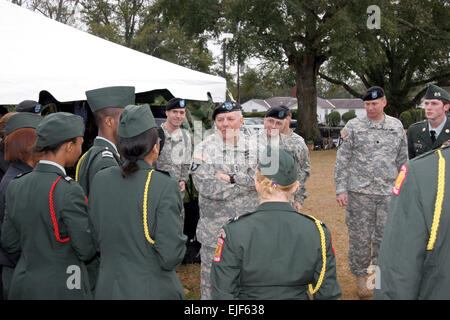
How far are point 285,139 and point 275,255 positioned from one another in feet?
9.28

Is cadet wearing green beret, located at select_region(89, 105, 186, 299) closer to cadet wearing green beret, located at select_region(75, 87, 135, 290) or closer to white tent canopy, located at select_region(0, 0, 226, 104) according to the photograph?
cadet wearing green beret, located at select_region(75, 87, 135, 290)

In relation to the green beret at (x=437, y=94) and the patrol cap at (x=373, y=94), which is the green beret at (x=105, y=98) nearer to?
the patrol cap at (x=373, y=94)

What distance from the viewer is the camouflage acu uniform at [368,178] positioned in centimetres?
440

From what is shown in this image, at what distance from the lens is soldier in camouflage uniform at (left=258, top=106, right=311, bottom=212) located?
4.46 metres

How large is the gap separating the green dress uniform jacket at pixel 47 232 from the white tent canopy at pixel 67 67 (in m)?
2.13

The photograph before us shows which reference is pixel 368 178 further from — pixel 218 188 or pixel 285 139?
pixel 218 188

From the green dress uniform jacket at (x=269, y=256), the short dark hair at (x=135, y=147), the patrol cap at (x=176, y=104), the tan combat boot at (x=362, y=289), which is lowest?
the tan combat boot at (x=362, y=289)

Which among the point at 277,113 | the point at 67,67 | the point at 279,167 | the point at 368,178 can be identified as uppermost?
the point at 67,67

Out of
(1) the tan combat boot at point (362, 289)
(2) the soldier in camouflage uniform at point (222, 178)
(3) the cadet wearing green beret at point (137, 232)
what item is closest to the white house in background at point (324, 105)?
(1) the tan combat boot at point (362, 289)

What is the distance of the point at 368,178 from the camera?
4438 mm

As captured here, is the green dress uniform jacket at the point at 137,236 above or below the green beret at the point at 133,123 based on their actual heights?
below

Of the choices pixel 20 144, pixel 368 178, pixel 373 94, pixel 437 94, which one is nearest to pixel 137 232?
pixel 20 144

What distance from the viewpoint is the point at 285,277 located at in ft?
6.37
